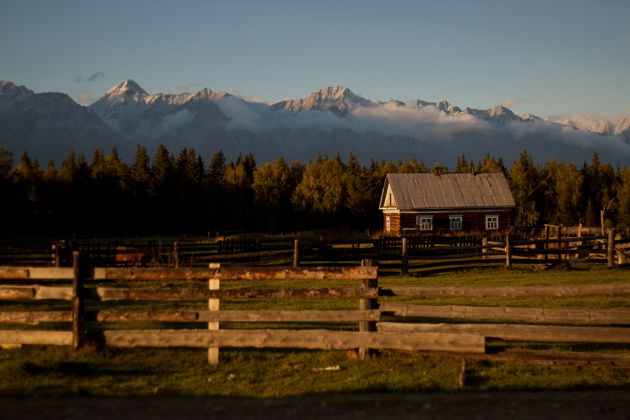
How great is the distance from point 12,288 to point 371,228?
79.0m

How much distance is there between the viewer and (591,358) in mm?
9031

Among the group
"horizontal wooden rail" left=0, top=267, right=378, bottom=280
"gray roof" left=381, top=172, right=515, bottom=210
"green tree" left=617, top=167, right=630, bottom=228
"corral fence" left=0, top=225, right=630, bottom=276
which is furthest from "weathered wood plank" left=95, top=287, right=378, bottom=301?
"green tree" left=617, top=167, right=630, bottom=228

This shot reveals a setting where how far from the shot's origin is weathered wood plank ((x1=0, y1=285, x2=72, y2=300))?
976cm

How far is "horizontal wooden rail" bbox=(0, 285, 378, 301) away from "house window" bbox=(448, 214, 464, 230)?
46832mm

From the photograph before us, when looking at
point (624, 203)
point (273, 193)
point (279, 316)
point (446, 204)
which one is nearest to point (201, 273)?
point (279, 316)

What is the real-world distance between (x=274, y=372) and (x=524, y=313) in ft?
14.5

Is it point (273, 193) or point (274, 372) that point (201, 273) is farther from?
point (273, 193)

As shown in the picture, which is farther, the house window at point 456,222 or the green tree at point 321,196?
the green tree at point 321,196

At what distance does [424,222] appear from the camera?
179ft

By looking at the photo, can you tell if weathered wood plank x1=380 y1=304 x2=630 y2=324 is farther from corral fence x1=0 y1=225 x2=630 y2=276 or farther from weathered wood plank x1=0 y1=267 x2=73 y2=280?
corral fence x1=0 y1=225 x2=630 y2=276

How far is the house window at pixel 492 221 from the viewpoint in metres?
55.5

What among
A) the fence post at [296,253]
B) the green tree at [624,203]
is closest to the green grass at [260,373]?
the fence post at [296,253]

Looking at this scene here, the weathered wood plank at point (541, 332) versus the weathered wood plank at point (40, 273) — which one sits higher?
the weathered wood plank at point (40, 273)

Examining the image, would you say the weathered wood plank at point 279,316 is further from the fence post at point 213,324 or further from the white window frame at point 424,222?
the white window frame at point 424,222
